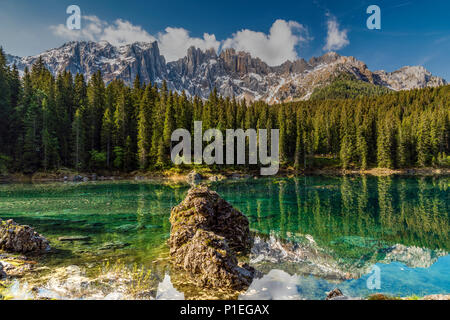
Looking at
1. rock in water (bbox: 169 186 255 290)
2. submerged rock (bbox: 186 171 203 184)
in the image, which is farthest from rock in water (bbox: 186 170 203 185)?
rock in water (bbox: 169 186 255 290)

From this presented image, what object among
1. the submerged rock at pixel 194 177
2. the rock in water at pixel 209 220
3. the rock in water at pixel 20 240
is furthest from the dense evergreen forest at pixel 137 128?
the rock in water at pixel 209 220

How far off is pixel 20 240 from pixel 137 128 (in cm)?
6104

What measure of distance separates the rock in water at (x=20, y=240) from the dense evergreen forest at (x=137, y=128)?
50.7 meters

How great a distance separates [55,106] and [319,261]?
236 ft

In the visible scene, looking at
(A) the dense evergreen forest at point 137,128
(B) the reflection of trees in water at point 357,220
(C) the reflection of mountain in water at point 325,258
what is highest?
(A) the dense evergreen forest at point 137,128

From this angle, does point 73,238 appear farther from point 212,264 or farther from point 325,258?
point 325,258

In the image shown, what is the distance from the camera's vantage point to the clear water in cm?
952

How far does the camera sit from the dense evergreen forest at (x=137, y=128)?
56.0 metres

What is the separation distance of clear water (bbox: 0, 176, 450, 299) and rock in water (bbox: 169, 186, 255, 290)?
920mm

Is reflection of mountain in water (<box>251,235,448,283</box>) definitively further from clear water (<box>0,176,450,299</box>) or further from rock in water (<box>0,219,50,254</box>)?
rock in water (<box>0,219,50,254</box>)

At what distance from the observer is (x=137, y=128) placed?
230ft

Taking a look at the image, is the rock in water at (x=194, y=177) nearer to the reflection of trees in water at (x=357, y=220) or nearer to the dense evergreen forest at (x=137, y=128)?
the dense evergreen forest at (x=137, y=128)
